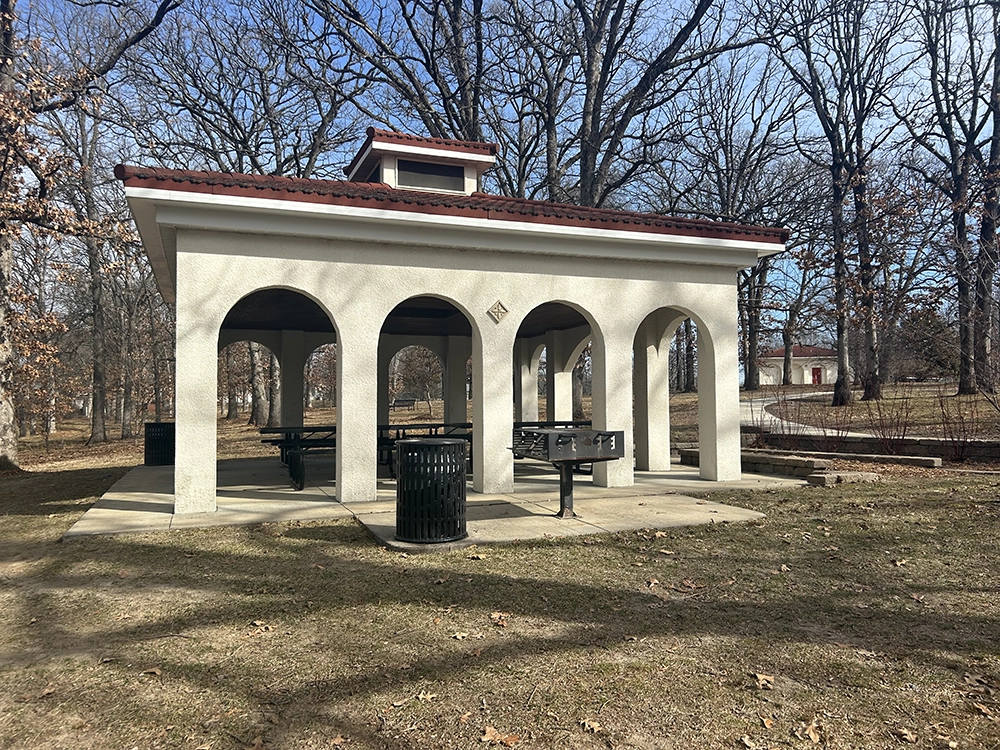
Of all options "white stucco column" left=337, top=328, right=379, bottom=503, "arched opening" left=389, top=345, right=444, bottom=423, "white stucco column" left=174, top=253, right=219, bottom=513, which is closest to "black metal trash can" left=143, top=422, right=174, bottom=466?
"white stucco column" left=174, top=253, right=219, bottom=513

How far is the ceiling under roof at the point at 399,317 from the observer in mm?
12352

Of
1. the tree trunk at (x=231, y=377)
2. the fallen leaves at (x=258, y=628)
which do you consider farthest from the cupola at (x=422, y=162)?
the tree trunk at (x=231, y=377)

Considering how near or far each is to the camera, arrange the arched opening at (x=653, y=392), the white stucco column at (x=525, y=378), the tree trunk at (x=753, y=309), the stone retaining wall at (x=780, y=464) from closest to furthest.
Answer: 1. the stone retaining wall at (x=780, y=464)
2. the arched opening at (x=653, y=392)
3. the white stucco column at (x=525, y=378)
4. the tree trunk at (x=753, y=309)

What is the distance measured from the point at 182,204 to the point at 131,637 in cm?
549

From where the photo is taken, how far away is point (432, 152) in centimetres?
1383

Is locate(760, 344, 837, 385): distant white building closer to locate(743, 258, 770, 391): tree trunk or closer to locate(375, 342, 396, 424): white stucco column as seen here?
locate(743, 258, 770, 391): tree trunk

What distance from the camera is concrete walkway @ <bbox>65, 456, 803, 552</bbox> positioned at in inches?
292

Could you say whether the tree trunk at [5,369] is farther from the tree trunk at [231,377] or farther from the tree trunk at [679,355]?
the tree trunk at [679,355]

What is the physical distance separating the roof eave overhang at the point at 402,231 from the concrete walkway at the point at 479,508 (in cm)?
356

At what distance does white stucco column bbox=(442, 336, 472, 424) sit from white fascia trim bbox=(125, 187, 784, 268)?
7.45 metres

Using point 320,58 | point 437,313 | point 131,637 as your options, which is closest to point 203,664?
point 131,637

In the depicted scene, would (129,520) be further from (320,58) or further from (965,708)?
(320,58)

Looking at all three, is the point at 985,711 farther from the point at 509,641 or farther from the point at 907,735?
the point at 509,641

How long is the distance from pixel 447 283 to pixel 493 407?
1908 mm
